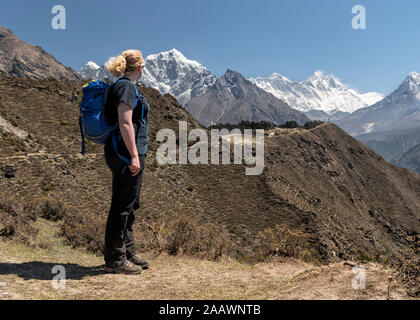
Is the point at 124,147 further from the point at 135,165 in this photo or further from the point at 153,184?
the point at 153,184

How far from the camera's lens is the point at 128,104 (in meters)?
4.18

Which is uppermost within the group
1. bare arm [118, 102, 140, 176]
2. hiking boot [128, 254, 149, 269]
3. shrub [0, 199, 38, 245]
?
bare arm [118, 102, 140, 176]

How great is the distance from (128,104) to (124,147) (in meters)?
0.65

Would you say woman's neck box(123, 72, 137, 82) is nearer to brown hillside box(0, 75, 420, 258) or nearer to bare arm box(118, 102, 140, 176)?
bare arm box(118, 102, 140, 176)

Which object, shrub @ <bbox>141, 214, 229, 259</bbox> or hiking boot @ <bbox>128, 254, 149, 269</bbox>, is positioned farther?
shrub @ <bbox>141, 214, 229, 259</bbox>

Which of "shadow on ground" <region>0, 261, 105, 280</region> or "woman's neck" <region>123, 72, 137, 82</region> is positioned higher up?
"woman's neck" <region>123, 72, 137, 82</region>

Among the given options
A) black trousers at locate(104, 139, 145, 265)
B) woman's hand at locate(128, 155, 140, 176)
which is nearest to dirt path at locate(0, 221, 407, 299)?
black trousers at locate(104, 139, 145, 265)

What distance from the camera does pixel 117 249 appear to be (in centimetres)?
454

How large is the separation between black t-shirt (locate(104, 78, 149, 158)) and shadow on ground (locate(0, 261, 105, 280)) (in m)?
2.04

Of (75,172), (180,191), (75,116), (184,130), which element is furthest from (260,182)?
(75,116)

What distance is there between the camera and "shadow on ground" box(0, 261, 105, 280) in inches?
167

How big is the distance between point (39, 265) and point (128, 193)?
204cm

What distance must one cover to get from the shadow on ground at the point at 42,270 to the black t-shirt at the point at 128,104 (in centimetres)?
204

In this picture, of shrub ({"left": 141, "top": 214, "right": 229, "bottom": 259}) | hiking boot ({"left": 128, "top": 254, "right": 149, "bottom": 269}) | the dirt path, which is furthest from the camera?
shrub ({"left": 141, "top": 214, "right": 229, "bottom": 259})
